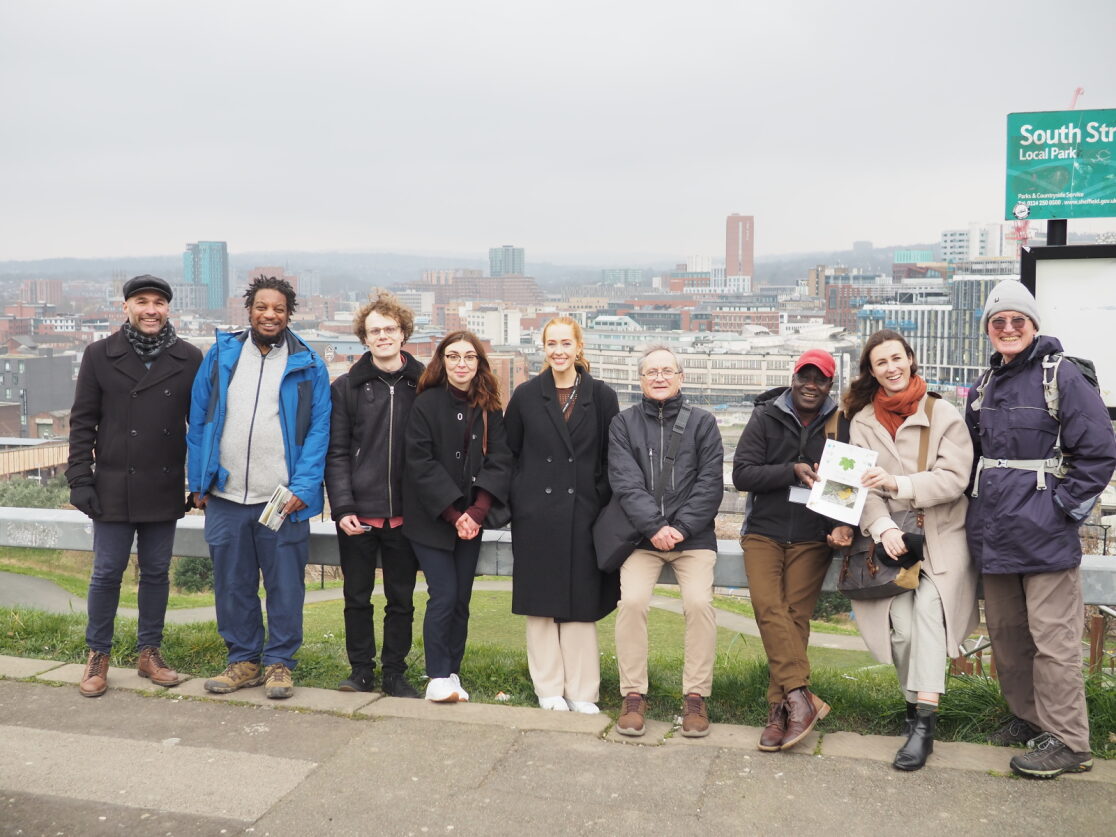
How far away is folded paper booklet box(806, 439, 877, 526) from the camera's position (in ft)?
11.8

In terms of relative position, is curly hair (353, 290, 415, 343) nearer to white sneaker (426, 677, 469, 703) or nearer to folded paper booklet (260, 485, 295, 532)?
folded paper booklet (260, 485, 295, 532)

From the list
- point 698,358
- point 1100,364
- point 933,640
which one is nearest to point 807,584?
point 933,640

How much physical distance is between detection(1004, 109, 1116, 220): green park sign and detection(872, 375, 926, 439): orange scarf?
4.84ft

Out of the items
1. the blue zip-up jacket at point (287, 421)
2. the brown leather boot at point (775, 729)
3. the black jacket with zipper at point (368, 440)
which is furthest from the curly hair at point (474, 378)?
the brown leather boot at point (775, 729)

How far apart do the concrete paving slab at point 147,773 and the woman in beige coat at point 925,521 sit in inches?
78.2

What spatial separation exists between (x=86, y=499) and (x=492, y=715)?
175 cm

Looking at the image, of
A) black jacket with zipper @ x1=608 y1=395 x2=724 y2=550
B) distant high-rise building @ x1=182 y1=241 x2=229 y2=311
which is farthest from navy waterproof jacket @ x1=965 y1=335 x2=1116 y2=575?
distant high-rise building @ x1=182 y1=241 x2=229 y2=311

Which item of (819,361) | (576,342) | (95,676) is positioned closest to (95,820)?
(95,676)

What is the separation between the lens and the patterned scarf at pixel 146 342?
13.5ft

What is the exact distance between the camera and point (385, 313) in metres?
4.18

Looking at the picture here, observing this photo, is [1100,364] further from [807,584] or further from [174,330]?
[174,330]

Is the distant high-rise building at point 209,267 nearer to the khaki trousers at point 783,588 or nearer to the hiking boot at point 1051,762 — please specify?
the khaki trousers at point 783,588

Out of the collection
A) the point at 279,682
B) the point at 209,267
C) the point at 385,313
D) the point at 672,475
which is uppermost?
the point at 209,267

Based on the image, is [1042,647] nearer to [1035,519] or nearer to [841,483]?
[1035,519]
